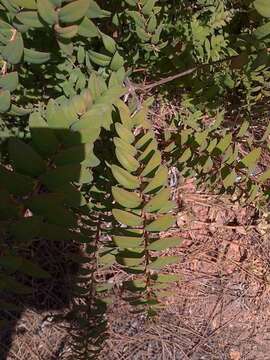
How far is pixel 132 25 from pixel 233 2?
0.45 meters

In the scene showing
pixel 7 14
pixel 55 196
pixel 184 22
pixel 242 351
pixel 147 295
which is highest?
pixel 7 14

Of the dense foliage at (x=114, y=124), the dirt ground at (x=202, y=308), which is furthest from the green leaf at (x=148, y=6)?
the dirt ground at (x=202, y=308)

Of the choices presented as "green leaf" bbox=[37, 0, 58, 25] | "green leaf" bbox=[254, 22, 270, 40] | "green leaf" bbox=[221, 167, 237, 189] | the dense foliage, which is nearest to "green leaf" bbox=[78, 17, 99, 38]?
the dense foliage

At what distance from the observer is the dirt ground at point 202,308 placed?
2188 millimetres

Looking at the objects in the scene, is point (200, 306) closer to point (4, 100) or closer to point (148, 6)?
point (148, 6)

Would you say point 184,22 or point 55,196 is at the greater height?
point 55,196

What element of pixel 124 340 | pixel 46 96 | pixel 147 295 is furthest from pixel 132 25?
pixel 124 340

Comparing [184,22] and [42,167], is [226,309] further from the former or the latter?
[42,167]

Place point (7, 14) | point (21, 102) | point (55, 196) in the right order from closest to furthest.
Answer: point (55, 196) → point (7, 14) → point (21, 102)

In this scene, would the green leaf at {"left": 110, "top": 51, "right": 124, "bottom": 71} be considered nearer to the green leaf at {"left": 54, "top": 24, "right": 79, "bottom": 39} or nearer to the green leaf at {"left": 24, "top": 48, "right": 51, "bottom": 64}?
the green leaf at {"left": 24, "top": 48, "right": 51, "bottom": 64}

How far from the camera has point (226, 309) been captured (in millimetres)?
2363

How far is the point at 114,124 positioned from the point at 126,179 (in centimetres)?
21

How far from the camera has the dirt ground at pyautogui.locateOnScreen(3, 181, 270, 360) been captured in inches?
86.1

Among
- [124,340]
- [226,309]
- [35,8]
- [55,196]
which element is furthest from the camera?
[226,309]
